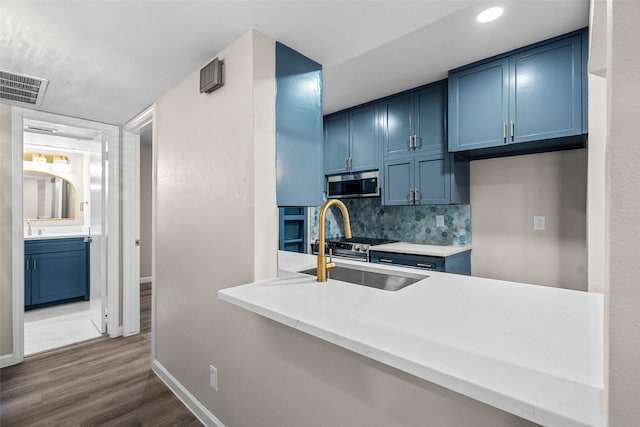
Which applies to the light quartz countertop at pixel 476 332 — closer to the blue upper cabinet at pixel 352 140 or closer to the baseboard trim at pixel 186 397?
the baseboard trim at pixel 186 397

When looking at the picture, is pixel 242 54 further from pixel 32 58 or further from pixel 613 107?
pixel 613 107

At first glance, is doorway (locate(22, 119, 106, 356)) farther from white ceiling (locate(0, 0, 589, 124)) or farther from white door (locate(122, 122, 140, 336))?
white ceiling (locate(0, 0, 589, 124))

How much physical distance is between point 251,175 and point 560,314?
1.35m

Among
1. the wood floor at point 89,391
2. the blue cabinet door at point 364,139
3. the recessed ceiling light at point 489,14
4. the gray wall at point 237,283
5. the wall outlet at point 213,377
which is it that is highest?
the recessed ceiling light at point 489,14

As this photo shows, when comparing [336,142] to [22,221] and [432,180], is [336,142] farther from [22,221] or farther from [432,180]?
[22,221]

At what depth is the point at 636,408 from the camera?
0.47 metres

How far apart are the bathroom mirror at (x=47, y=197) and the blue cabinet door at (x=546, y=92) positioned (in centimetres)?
579

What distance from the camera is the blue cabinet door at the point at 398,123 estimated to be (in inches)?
120

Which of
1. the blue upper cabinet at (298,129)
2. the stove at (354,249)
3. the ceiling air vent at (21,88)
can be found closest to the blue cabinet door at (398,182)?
the stove at (354,249)

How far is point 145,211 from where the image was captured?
525 cm

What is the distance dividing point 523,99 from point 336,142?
1985 mm

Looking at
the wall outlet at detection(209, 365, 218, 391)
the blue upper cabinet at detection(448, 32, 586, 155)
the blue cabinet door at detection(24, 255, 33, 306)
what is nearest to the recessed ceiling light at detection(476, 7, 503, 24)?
the blue upper cabinet at detection(448, 32, 586, 155)

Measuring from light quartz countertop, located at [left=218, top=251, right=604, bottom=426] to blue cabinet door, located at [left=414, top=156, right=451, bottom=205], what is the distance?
1.50m

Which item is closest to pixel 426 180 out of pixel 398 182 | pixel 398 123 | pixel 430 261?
pixel 398 182
